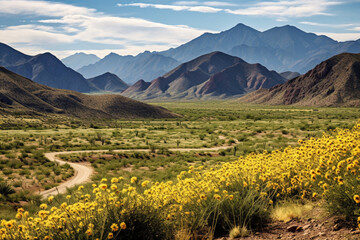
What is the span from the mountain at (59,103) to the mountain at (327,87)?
2618 inches

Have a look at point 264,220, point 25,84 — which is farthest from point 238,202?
point 25,84

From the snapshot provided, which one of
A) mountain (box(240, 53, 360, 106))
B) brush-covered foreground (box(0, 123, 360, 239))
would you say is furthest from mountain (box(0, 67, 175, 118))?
brush-covered foreground (box(0, 123, 360, 239))

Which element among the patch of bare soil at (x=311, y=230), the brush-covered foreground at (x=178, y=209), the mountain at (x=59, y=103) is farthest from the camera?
the mountain at (x=59, y=103)

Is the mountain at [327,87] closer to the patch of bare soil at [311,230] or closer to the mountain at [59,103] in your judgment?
the mountain at [59,103]

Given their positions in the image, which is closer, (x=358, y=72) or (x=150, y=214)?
(x=150, y=214)

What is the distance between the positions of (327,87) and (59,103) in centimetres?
10357

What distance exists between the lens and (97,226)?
5.54 metres

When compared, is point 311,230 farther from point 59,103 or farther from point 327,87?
point 327,87

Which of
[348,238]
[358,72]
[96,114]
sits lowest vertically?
[96,114]

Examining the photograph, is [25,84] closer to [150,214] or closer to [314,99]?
[150,214]

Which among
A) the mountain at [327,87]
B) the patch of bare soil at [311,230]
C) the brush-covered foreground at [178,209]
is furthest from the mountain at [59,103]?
the patch of bare soil at [311,230]

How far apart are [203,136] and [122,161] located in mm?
19756

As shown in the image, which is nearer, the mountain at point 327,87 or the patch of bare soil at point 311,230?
the patch of bare soil at point 311,230

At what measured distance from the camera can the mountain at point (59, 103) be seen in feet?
245
